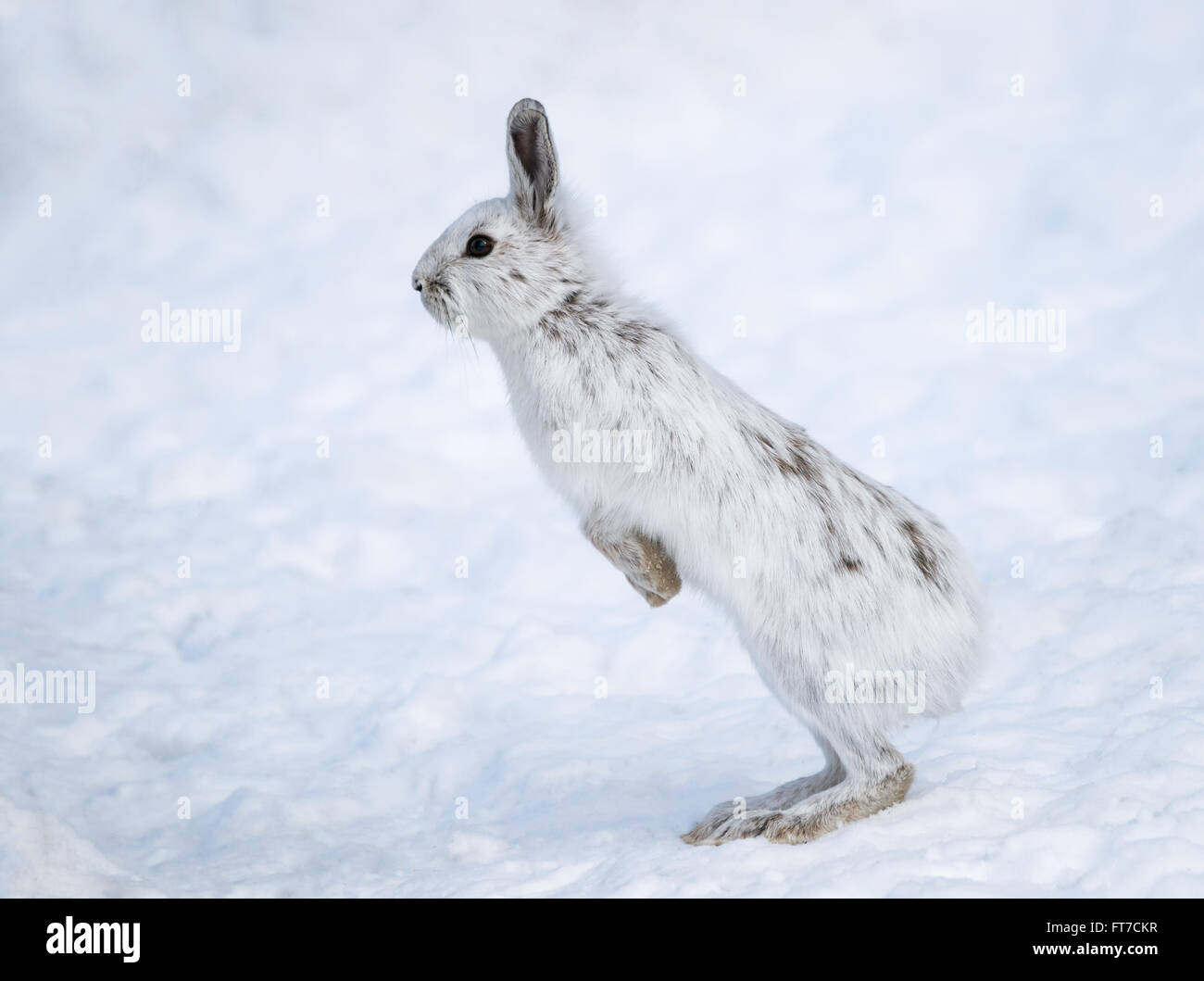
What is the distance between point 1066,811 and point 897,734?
134 cm

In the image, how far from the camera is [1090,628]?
5.32 m

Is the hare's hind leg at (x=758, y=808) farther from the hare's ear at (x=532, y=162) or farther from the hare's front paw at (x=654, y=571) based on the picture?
the hare's ear at (x=532, y=162)

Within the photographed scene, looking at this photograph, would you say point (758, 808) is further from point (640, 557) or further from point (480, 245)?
point (480, 245)

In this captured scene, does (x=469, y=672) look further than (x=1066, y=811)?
Yes

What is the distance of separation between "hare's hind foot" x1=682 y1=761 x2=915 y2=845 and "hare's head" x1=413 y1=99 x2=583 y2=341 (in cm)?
181

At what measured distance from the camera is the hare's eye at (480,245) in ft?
13.7

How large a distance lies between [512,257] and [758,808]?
2.07 meters

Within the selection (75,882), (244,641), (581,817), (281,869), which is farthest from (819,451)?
(244,641)

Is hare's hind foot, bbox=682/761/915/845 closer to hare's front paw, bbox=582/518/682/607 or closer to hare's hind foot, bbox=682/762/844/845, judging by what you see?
hare's hind foot, bbox=682/762/844/845

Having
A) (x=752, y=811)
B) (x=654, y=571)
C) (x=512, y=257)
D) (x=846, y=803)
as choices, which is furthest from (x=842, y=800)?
(x=512, y=257)

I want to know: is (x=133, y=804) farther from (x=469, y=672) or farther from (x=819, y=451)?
(x=819, y=451)

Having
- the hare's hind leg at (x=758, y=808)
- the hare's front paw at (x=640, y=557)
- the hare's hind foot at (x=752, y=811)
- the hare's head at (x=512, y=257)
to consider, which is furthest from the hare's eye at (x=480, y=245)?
the hare's hind foot at (x=752, y=811)

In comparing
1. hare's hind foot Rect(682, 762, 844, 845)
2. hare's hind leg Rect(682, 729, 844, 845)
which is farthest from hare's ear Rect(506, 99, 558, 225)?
hare's hind foot Rect(682, 762, 844, 845)

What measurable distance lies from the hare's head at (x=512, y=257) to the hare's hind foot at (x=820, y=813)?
181cm
